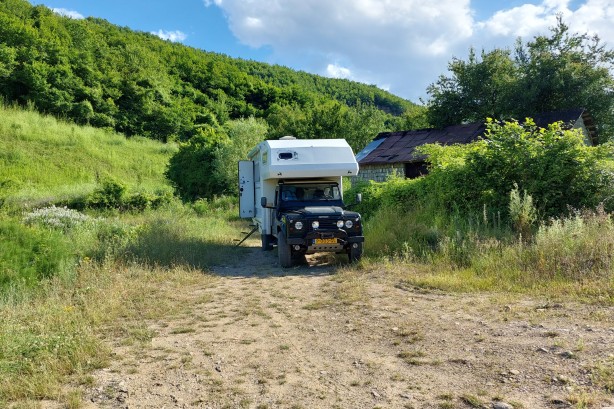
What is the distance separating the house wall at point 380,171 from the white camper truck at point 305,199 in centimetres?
1314

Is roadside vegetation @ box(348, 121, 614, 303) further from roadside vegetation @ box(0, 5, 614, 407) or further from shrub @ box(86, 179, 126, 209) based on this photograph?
shrub @ box(86, 179, 126, 209)

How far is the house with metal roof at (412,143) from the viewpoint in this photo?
23.9m

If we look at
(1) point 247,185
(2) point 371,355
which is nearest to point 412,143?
(1) point 247,185

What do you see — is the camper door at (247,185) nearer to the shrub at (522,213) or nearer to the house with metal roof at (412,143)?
the shrub at (522,213)

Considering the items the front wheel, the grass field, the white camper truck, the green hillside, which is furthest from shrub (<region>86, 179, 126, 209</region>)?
the front wheel

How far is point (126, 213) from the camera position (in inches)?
784

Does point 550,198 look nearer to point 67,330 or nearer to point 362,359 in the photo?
point 362,359

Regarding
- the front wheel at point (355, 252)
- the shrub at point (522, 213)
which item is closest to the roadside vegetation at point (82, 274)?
the front wheel at point (355, 252)

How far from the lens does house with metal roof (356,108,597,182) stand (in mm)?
23875

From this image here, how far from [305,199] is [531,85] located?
24.2 metres

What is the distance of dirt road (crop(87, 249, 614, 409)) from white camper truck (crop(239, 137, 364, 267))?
306 centimetres

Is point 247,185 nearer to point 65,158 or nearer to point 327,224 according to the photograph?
point 327,224

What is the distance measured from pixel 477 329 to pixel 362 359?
5.30 ft

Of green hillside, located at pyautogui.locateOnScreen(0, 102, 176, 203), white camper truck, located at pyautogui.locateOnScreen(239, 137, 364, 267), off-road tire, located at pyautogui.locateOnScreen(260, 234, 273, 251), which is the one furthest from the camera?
green hillside, located at pyautogui.locateOnScreen(0, 102, 176, 203)
